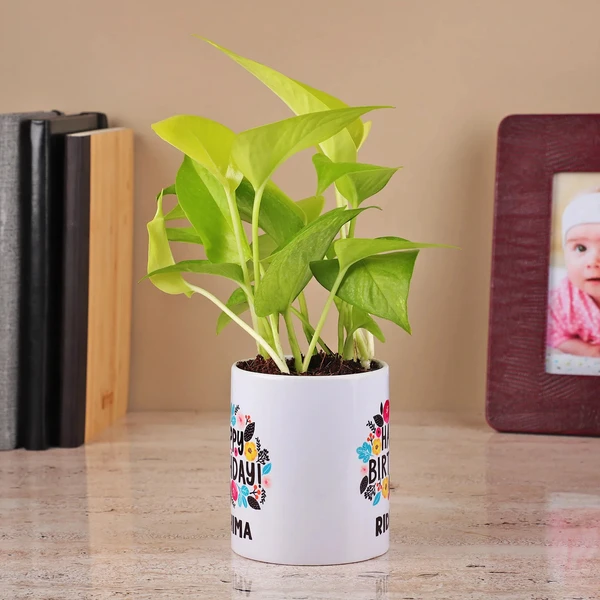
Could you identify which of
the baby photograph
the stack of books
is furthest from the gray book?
the baby photograph

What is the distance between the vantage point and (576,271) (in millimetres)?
1000

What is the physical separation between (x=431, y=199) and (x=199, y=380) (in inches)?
13.5

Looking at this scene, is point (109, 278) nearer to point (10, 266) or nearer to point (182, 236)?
point (10, 266)

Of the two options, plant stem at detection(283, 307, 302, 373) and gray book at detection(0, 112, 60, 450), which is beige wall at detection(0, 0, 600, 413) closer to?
gray book at detection(0, 112, 60, 450)

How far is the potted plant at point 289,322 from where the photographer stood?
1.92 ft

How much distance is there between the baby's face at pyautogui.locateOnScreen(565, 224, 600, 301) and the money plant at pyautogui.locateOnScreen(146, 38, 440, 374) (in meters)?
0.41

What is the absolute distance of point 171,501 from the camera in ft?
2.57

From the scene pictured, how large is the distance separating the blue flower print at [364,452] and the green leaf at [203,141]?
0.62ft

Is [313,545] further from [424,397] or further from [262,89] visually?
[262,89]

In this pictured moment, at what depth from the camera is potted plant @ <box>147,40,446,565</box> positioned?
1.92ft

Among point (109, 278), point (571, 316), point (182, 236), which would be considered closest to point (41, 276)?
point (109, 278)

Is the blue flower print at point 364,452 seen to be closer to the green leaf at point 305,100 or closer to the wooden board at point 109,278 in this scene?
the green leaf at point 305,100

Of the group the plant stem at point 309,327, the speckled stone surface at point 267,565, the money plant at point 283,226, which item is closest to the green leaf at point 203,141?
the money plant at point 283,226

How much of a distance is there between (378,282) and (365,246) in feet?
0.11
